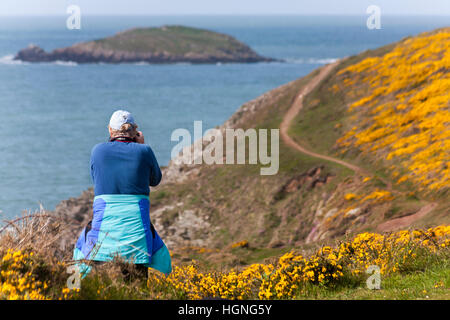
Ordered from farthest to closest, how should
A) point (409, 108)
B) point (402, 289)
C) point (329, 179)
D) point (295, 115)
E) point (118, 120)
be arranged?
point (295, 115)
point (409, 108)
point (329, 179)
point (402, 289)
point (118, 120)

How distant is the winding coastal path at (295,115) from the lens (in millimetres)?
44897

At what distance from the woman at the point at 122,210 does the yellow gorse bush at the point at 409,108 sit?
1084 inches

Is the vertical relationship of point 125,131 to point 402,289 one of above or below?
above

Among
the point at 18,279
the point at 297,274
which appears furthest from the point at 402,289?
the point at 18,279

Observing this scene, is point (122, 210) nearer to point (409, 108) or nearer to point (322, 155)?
point (322, 155)

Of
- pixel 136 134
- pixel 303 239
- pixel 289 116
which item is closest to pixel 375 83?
pixel 289 116

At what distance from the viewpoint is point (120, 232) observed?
809 cm

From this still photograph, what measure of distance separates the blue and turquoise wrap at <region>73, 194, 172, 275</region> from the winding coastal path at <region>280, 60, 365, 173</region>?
1363 inches

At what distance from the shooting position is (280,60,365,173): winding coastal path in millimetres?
44897

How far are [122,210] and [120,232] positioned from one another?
1.00 feet

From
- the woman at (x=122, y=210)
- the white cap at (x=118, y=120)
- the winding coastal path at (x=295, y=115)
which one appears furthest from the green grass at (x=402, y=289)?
the winding coastal path at (x=295, y=115)

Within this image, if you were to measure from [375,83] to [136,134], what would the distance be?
2013 inches
